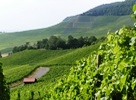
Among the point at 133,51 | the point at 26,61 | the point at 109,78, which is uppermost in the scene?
the point at 133,51

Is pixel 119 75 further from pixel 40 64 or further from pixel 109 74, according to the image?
pixel 40 64

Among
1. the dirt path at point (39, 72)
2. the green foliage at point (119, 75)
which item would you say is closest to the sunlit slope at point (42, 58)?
the dirt path at point (39, 72)

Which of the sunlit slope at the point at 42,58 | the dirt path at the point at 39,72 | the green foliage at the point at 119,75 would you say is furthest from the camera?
the sunlit slope at the point at 42,58

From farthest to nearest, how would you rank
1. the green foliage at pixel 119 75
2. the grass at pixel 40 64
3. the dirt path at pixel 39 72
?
the dirt path at pixel 39 72, the grass at pixel 40 64, the green foliage at pixel 119 75

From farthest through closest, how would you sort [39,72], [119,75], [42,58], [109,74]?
[42,58]
[39,72]
[109,74]
[119,75]

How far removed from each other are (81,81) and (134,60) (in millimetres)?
4652

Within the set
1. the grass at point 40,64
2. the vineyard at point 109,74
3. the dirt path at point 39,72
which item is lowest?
the dirt path at point 39,72

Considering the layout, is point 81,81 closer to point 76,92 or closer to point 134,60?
point 76,92

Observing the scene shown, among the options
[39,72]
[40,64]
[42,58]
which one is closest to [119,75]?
[39,72]

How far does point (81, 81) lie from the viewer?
11.8 metres

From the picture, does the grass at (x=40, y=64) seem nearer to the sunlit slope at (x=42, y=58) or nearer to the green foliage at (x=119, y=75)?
the sunlit slope at (x=42, y=58)

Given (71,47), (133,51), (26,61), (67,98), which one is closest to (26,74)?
(26,61)

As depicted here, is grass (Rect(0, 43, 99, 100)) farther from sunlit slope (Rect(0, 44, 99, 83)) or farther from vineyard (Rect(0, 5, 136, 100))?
vineyard (Rect(0, 5, 136, 100))

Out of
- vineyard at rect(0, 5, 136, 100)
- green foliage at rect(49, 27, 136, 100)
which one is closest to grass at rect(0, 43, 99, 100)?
vineyard at rect(0, 5, 136, 100)
